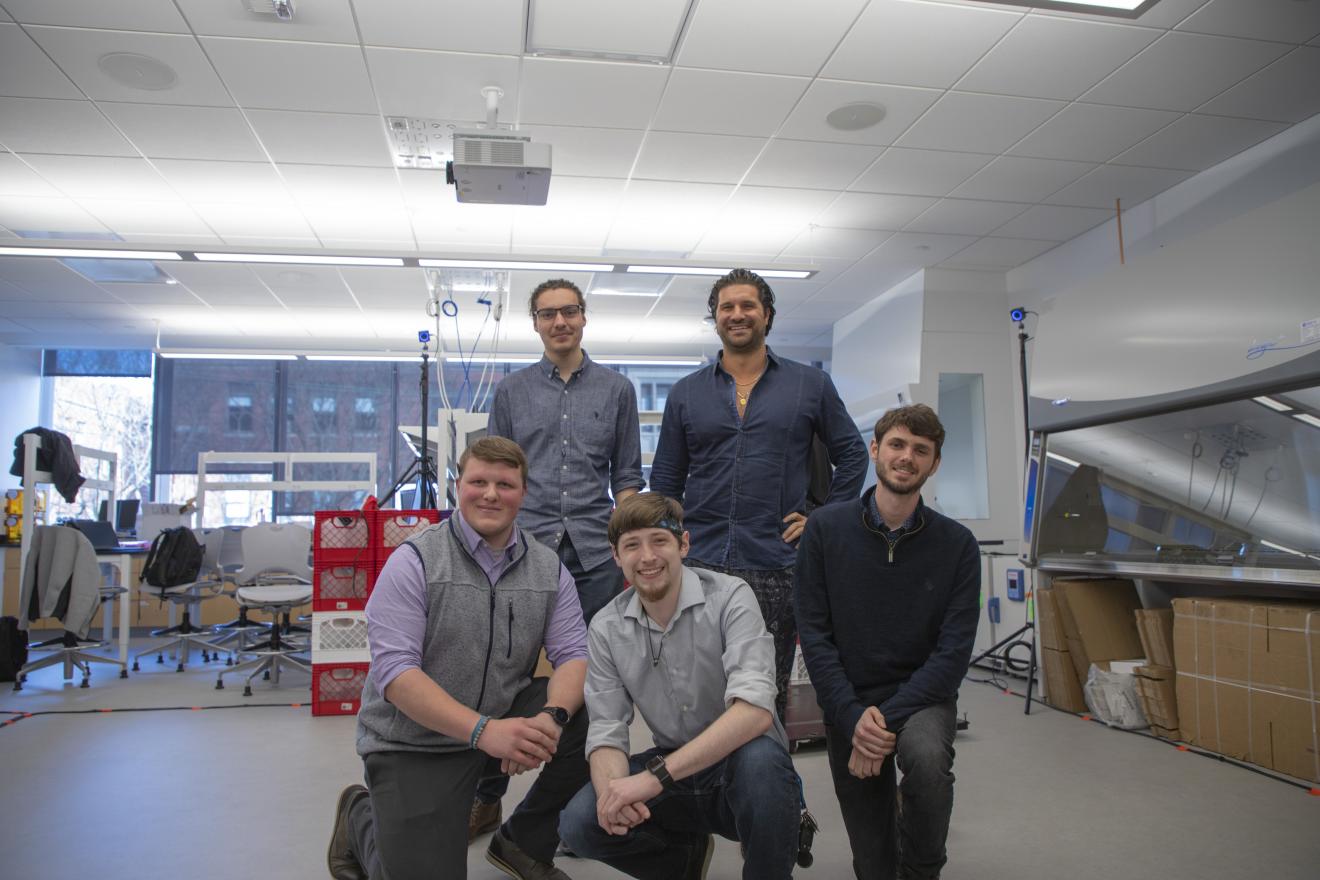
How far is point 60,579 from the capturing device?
16.7 feet

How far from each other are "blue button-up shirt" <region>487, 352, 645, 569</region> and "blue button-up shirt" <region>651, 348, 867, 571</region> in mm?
207

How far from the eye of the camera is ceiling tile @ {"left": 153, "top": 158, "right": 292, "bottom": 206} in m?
4.71

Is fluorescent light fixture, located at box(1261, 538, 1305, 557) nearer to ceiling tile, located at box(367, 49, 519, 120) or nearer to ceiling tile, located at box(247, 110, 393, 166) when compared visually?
ceiling tile, located at box(367, 49, 519, 120)

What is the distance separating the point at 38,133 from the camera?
14.2ft

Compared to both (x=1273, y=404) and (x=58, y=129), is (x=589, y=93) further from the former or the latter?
(x=1273, y=404)

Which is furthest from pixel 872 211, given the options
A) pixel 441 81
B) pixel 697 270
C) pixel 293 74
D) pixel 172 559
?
pixel 172 559

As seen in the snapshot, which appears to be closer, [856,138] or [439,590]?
[439,590]

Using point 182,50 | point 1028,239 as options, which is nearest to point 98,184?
point 182,50

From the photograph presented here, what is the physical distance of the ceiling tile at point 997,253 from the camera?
19.5 ft

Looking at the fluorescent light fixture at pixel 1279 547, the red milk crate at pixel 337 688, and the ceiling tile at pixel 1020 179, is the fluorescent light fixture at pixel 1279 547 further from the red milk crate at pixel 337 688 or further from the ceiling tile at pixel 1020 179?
the red milk crate at pixel 337 688

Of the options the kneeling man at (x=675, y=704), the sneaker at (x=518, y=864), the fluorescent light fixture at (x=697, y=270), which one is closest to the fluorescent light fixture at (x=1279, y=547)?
the kneeling man at (x=675, y=704)

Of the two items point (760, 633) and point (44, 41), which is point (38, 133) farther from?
point (760, 633)

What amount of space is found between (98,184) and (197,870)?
14.0 ft

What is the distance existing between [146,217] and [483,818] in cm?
481
